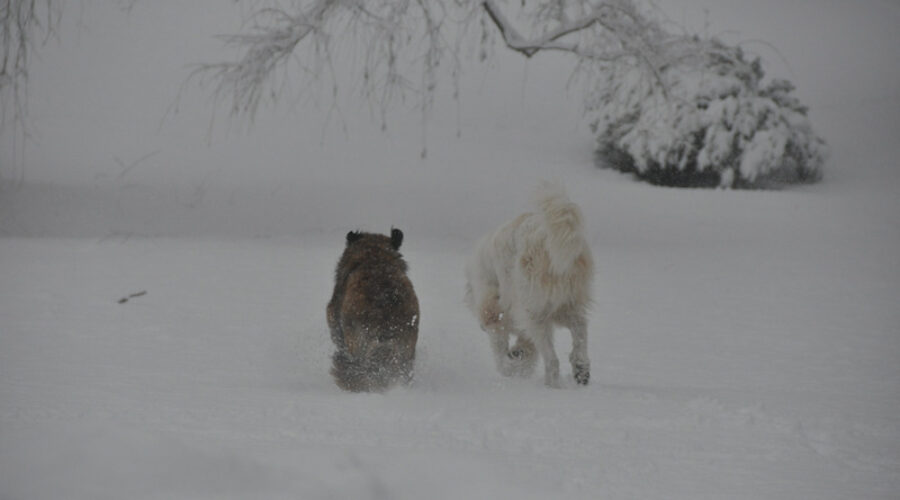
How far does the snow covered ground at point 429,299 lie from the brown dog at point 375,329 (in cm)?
27

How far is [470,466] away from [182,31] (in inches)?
1096

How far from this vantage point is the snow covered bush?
57.3 feet

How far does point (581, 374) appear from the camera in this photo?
18.2ft

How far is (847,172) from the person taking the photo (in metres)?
20.8

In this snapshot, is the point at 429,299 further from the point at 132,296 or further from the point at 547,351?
the point at 547,351

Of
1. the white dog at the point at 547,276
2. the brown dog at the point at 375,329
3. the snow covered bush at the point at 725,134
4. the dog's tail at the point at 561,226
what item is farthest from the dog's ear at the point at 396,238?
the snow covered bush at the point at 725,134

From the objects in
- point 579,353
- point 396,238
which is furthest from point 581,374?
point 396,238

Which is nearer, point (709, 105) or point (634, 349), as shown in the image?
point (634, 349)

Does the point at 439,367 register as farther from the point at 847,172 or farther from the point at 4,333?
the point at 847,172

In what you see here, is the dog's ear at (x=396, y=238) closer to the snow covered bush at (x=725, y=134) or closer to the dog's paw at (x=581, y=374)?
the dog's paw at (x=581, y=374)

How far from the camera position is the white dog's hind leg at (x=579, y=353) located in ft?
18.2

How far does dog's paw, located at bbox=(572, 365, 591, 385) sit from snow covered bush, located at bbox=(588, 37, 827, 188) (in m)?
12.0

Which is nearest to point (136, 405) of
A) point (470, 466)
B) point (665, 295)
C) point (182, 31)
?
point (470, 466)

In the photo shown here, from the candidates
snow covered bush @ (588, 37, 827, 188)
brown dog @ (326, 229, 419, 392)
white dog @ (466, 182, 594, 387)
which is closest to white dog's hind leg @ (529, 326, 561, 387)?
white dog @ (466, 182, 594, 387)
